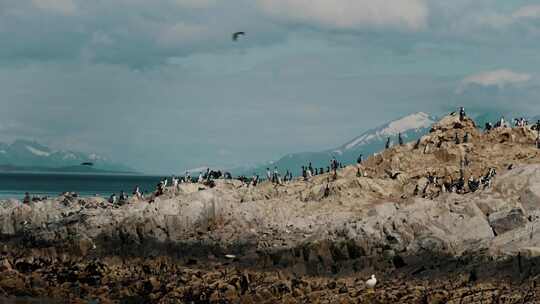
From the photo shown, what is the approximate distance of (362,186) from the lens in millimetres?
77125

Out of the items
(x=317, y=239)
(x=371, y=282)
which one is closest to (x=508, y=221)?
(x=371, y=282)

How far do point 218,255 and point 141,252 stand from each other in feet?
22.0

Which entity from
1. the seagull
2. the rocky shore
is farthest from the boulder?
the seagull

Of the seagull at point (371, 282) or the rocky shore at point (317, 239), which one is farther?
the seagull at point (371, 282)

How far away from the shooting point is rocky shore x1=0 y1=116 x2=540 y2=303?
2142 inches

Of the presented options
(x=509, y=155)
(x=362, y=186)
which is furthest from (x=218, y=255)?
(x=509, y=155)

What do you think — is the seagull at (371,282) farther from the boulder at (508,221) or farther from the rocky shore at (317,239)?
the boulder at (508,221)

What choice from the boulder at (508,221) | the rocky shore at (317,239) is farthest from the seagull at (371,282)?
the boulder at (508,221)

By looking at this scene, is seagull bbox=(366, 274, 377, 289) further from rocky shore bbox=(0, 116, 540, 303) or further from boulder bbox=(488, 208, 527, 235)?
boulder bbox=(488, 208, 527, 235)

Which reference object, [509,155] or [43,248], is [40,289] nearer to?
[43,248]

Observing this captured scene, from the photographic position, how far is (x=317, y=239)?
6444cm

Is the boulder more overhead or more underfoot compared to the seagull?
more overhead

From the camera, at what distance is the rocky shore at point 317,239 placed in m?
54.4

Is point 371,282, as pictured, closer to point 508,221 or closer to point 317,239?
point 317,239
